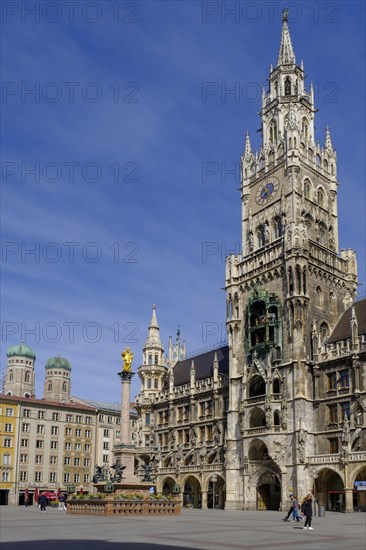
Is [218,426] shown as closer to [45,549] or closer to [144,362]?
[144,362]

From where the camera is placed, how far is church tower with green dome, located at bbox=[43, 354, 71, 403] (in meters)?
169

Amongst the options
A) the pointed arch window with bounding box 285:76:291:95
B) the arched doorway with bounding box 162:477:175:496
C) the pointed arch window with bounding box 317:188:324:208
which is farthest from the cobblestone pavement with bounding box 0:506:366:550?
the pointed arch window with bounding box 285:76:291:95

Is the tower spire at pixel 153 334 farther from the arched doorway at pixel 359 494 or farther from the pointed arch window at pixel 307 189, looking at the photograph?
the arched doorway at pixel 359 494

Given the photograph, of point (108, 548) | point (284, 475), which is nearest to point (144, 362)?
point (284, 475)

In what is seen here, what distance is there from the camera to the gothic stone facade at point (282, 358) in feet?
190

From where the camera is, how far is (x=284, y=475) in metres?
58.7

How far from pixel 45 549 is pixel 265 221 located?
2275 inches

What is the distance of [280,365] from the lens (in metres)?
62.5

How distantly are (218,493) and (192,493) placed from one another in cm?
554

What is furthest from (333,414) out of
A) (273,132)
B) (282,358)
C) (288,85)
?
(288,85)

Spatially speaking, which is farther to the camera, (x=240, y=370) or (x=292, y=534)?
(x=240, y=370)

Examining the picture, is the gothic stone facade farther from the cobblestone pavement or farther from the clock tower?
the cobblestone pavement

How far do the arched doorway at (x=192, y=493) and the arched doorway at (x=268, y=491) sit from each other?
13349mm

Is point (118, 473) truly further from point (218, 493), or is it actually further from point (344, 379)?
point (218, 493)
